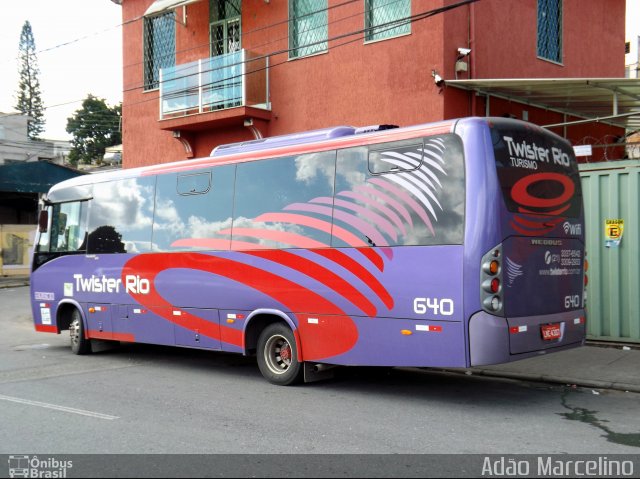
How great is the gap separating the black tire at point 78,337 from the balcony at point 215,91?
6.89m

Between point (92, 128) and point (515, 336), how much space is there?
69.3 meters

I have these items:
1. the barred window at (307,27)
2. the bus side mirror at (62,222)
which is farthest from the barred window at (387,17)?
the bus side mirror at (62,222)

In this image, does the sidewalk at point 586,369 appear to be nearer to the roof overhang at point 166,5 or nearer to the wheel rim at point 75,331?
the wheel rim at point 75,331

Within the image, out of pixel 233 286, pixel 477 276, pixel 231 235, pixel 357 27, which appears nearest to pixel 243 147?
pixel 231 235

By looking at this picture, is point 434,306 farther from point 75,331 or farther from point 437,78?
point 75,331

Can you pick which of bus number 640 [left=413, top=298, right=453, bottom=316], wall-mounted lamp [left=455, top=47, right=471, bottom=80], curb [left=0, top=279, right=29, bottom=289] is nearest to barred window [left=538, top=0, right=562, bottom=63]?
wall-mounted lamp [left=455, top=47, right=471, bottom=80]

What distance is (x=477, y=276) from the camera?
7082mm

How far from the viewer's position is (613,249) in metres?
11.7

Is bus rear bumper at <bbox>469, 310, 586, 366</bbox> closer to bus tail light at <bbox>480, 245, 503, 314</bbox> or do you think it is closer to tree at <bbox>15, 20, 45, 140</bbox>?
bus tail light at <bbox>480, 245, 503, 314</bbox>

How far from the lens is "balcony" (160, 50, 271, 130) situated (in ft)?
56.2

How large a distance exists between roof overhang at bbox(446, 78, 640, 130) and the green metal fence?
1.05m

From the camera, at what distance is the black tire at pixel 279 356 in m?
9.01

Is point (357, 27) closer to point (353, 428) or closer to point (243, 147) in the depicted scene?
point (243, 147)

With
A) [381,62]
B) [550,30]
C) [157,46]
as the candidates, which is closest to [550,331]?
[381,62]
